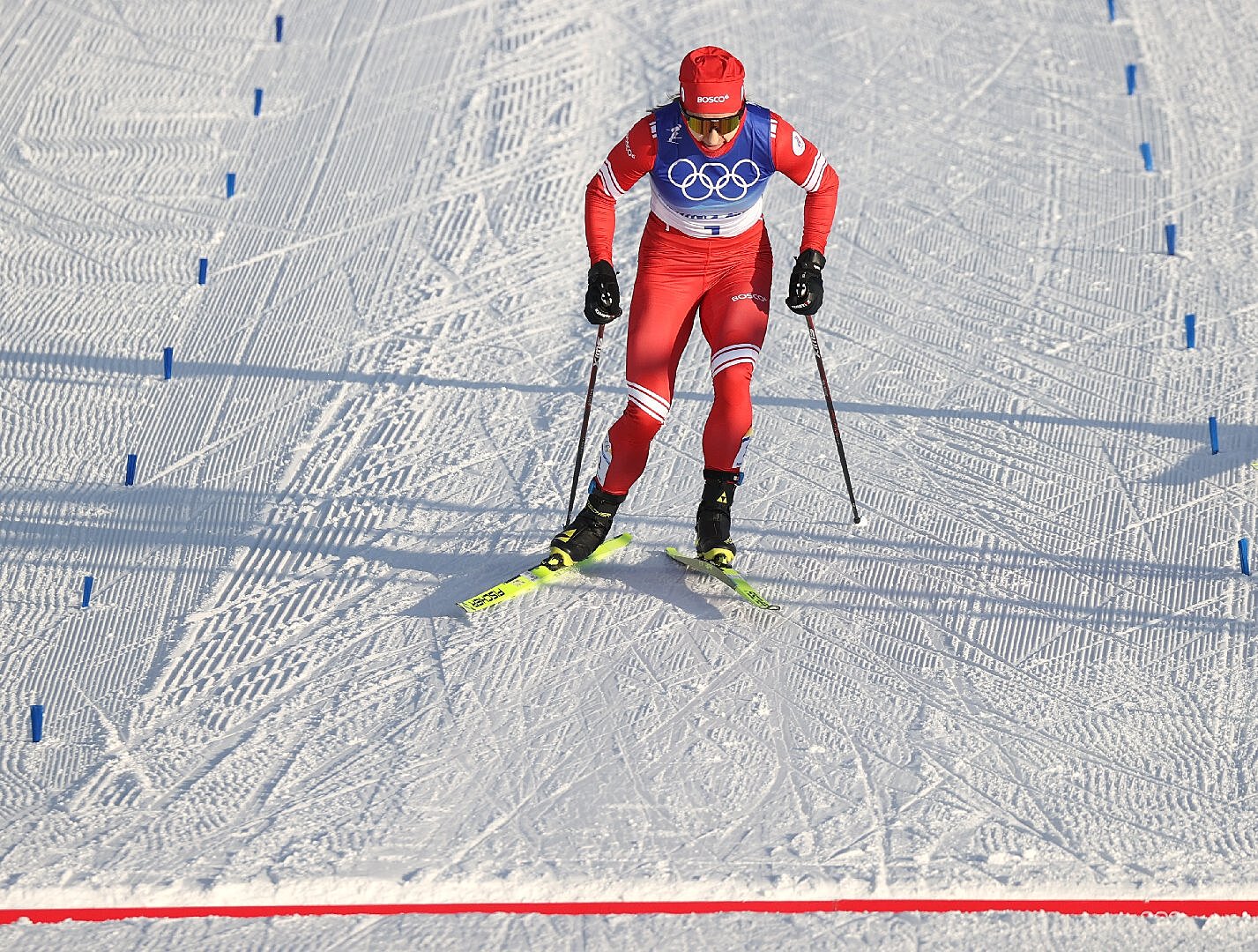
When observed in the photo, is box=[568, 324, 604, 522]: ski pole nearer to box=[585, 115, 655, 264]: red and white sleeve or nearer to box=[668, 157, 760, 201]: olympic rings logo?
box=[585, 115, 655, 264]: red and white sleeve

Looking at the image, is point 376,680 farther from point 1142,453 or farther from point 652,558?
point 1142,453

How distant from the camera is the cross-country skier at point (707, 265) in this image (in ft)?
16.8

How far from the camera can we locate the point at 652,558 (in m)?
5.79

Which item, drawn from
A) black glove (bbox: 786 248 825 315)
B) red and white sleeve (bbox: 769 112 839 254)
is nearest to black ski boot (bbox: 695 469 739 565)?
black glove (bbox: 786 248 825 315)

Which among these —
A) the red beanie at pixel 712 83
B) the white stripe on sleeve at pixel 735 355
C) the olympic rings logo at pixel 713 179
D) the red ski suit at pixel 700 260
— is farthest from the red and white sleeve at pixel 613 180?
the white stripe on sleeve at pixel 735 355

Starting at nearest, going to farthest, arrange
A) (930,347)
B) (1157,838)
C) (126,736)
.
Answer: (1157,838) → (126,736) → (930,347)

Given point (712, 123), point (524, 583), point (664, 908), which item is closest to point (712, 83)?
point (712, 123)

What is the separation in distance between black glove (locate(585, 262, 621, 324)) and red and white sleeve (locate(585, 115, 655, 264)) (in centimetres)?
9

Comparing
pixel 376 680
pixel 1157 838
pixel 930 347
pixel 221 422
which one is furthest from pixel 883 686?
pixel 221 422

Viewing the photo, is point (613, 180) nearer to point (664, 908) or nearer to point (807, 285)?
point (807, 285)

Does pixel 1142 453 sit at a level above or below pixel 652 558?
above

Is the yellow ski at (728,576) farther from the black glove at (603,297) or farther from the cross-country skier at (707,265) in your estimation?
the black glove at (603,297)

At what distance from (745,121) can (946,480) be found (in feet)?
6.18

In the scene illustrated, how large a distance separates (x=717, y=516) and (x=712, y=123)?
1.41 metres
